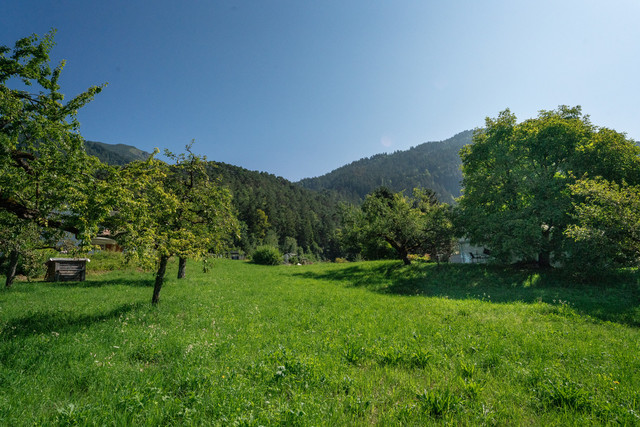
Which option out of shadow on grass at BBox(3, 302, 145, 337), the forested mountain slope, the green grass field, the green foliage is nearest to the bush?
the green grass field

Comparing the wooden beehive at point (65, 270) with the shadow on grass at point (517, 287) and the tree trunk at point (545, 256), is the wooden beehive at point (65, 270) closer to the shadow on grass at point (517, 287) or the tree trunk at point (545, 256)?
the shadow on grass at point (517, 287)

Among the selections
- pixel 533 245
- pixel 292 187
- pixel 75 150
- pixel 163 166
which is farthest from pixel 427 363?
pixel 292 187

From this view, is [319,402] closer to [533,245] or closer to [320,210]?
[533,245]

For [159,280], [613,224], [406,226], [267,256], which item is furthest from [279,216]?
[613,224]

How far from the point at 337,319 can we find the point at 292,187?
7419 inches

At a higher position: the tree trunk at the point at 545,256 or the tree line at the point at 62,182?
the tree line at the point at 62,182

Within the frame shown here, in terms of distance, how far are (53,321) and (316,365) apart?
939 centimetres

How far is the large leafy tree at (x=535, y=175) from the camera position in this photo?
1908 centimetres

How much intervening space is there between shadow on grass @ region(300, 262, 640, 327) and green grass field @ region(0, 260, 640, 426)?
1741 mm

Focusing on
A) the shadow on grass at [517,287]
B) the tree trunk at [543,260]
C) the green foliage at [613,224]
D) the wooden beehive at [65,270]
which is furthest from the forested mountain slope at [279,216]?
the green foliage at [613,224]

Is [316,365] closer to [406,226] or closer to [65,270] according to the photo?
[406,226]

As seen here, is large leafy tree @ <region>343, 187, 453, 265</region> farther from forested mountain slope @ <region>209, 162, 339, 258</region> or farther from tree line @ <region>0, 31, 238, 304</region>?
forested mountain slope @ <region>209, 162, 339, 258</region>

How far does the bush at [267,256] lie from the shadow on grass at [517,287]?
26485 millimetres

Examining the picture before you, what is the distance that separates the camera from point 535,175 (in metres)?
21.6
